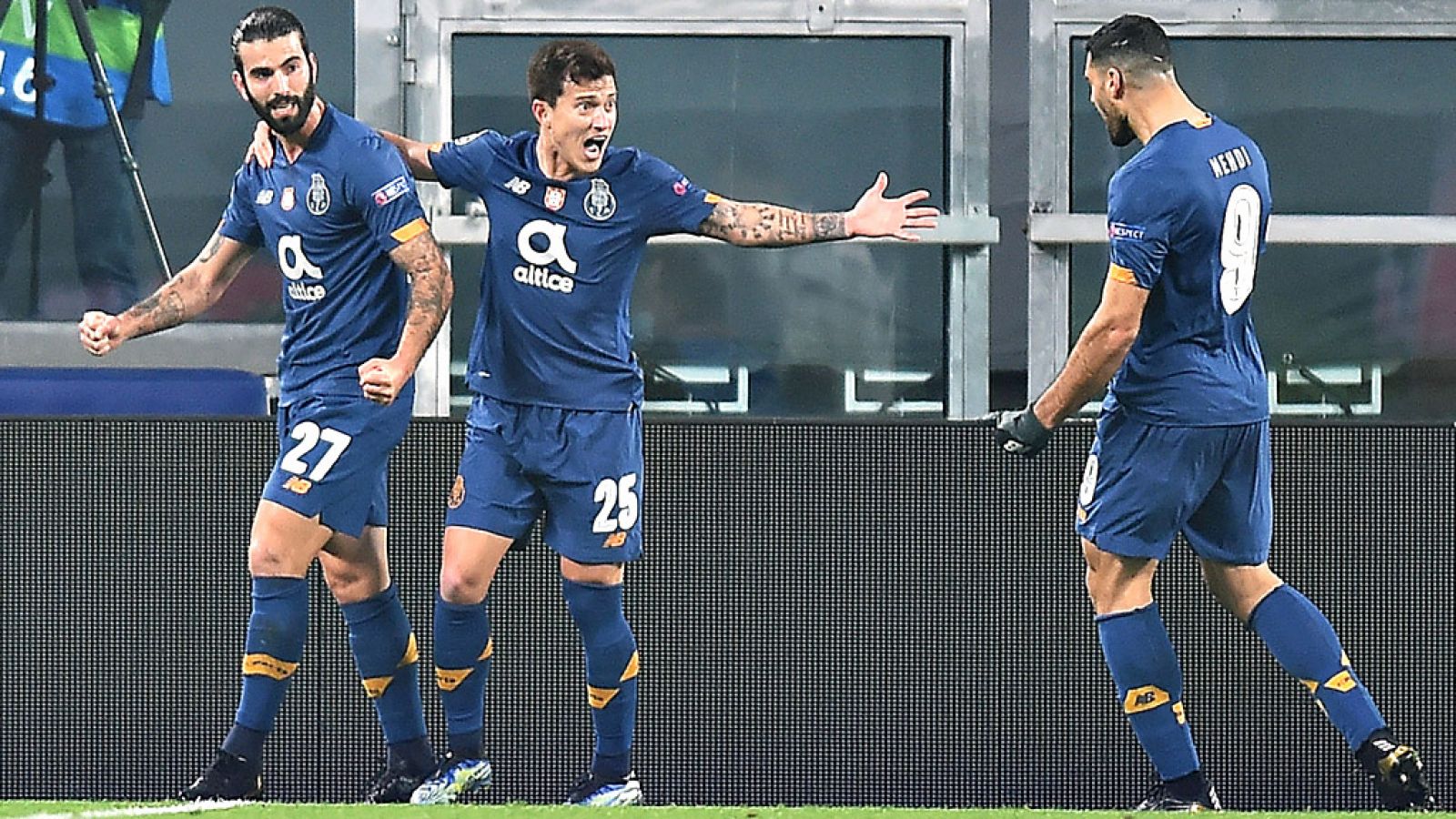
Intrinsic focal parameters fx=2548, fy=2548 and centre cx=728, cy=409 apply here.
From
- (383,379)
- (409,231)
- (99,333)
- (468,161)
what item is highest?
(468,161)

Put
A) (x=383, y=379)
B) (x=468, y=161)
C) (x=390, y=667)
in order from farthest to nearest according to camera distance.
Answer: (x=390, y=667)
(x=468, y=161)
(x=383, y=379)

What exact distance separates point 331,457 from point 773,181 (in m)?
2.27

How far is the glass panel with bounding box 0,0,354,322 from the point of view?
7.76 meters

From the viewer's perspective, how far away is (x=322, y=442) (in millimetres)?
5980

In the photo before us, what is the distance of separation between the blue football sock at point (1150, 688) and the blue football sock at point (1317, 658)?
0.80 feet

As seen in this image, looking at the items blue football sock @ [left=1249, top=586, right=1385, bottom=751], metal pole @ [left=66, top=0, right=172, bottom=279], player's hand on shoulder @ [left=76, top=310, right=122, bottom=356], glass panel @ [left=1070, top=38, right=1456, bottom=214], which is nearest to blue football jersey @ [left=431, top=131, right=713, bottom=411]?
player's hand on shoulder @ [left=76, top=310, right=122, bottom=356]

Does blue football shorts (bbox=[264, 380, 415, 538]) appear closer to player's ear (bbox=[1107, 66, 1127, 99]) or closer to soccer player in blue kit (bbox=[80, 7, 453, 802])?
soccer player in blue kit (bbox=[80, 7, 453, 802])

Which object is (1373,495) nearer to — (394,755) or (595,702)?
(595,702)

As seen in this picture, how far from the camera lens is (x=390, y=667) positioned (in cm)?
629

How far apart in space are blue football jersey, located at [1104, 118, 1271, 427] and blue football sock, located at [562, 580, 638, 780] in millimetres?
1315

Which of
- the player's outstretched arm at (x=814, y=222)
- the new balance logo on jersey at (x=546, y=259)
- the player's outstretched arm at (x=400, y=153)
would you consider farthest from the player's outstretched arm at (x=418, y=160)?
the player's outstretched arm at (x=814, y=222)

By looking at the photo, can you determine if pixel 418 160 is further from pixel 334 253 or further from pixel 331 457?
pixel 331 457

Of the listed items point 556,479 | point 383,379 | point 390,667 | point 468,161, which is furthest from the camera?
point 390,667

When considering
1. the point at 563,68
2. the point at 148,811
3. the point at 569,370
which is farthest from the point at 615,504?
the point at 148,811
